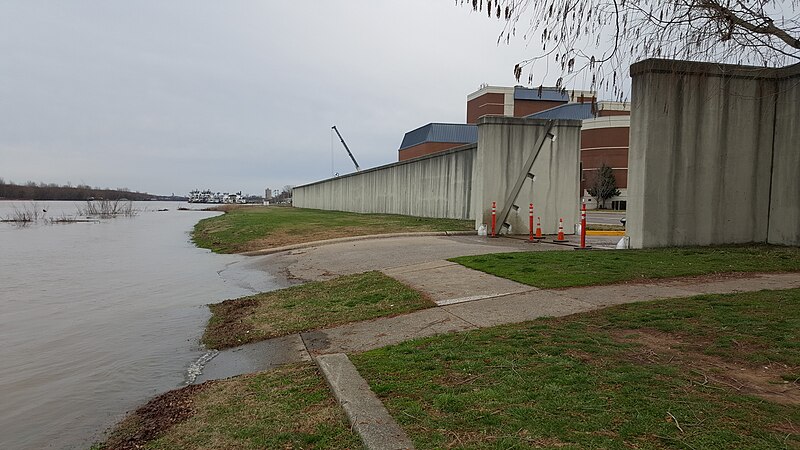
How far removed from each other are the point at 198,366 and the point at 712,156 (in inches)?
477

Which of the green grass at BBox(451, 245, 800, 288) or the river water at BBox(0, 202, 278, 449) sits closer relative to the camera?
the river water at BBox(0, 202, 278, 449)

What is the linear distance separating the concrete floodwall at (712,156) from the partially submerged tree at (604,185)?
2138 inches

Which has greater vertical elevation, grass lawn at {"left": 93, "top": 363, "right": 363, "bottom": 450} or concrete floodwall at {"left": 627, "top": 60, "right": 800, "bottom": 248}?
concrete floodwall at {"left": 627, "top": 60, "right": 800, "bottom": 248}

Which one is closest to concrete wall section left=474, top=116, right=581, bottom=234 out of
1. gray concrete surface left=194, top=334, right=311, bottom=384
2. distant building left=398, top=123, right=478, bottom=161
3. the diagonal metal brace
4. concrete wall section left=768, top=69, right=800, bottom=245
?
the diagonal metal brace

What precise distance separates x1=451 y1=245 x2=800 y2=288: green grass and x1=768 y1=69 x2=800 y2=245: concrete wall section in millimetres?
629

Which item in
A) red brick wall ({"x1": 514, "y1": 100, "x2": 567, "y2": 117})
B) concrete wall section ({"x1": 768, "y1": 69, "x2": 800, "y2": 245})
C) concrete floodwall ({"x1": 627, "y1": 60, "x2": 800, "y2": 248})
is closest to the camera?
concrete wall section ({"x1": 768, "y1": 69, "x2": 800, "y2": 245})

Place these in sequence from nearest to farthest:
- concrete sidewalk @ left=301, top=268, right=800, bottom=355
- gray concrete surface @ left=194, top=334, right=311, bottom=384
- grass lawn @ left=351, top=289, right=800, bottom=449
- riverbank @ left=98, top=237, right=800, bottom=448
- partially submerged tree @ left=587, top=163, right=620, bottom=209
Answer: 1. grass lawn @ left=351, top=289, right=800, bottom=449
2. riverbank @ left=98, top=237, right=800, bottom=448
3. gray concrete surface @ left=194, top=334, right=311, bottom=384
4. concrete sidewalk @ left=301, top=268, right=800, bottom=355
5. partially submerged tree @ left=587, top=163, right=620, bottom=209

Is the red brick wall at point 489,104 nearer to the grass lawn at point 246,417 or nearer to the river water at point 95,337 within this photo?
the river water at point 95,337

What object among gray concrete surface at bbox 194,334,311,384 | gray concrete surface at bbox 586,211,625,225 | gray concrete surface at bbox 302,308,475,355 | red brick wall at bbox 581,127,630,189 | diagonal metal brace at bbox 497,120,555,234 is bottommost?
gray concrete surface at bbox 194,334,311,384

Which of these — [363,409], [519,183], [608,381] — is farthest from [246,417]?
[519,183]

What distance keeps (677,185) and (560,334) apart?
8.57 metres

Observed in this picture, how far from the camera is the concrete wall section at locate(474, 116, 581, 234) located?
18266 mm

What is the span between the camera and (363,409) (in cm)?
419

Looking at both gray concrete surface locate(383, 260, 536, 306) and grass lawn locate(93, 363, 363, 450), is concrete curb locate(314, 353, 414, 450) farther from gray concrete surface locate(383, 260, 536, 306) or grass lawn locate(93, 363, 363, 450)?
gray concrete surface locate(383, 260, 536, 306)
